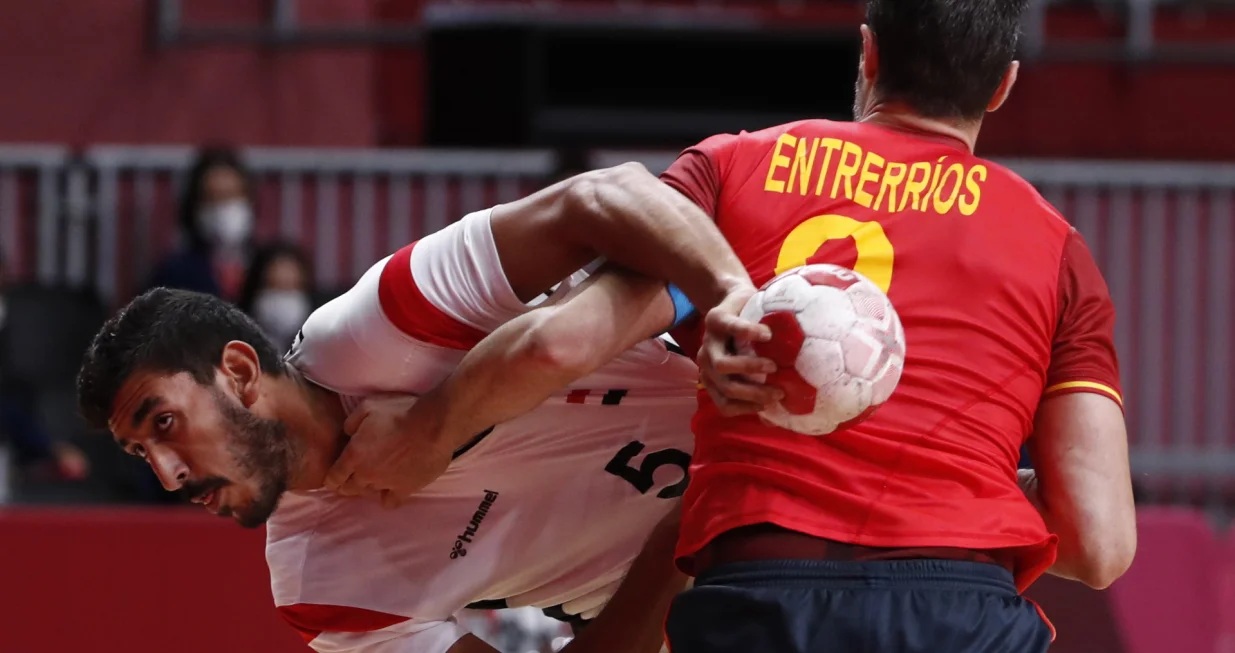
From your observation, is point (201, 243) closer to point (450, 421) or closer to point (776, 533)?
point (450, 421)

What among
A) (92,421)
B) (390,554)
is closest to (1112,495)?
(390,554)

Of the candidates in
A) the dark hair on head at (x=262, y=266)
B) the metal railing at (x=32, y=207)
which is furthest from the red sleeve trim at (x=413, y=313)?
the metal railing at (x=32, y=207)

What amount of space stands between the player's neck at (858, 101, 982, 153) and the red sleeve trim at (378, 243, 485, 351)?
2.64 feet

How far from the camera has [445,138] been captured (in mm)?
7516

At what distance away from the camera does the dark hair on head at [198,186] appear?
648cm

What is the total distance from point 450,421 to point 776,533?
0.69 m

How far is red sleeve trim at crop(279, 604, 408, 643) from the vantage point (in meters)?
3.18

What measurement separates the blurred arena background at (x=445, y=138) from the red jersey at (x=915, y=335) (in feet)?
12.2

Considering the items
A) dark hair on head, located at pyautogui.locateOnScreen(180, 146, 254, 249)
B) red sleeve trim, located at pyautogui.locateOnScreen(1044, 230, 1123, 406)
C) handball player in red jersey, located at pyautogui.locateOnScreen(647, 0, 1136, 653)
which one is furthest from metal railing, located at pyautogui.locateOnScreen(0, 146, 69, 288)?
red sleeve trim, located at pyautogui.locateOnScreen(1044, 230, 1123, 406)

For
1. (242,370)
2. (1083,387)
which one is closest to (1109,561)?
(1083,387)

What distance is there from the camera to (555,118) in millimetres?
7633

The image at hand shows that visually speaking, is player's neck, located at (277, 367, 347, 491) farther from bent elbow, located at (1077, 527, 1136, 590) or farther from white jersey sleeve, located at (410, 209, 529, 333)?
bent elbow, located at (1077, 527, 1136, 590)

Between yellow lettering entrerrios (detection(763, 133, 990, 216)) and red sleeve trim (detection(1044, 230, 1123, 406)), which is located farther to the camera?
red sleeve trim (detection(1044, 230, 1123, 406))

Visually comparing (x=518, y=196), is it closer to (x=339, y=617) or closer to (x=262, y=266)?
(x=262, y=266)
